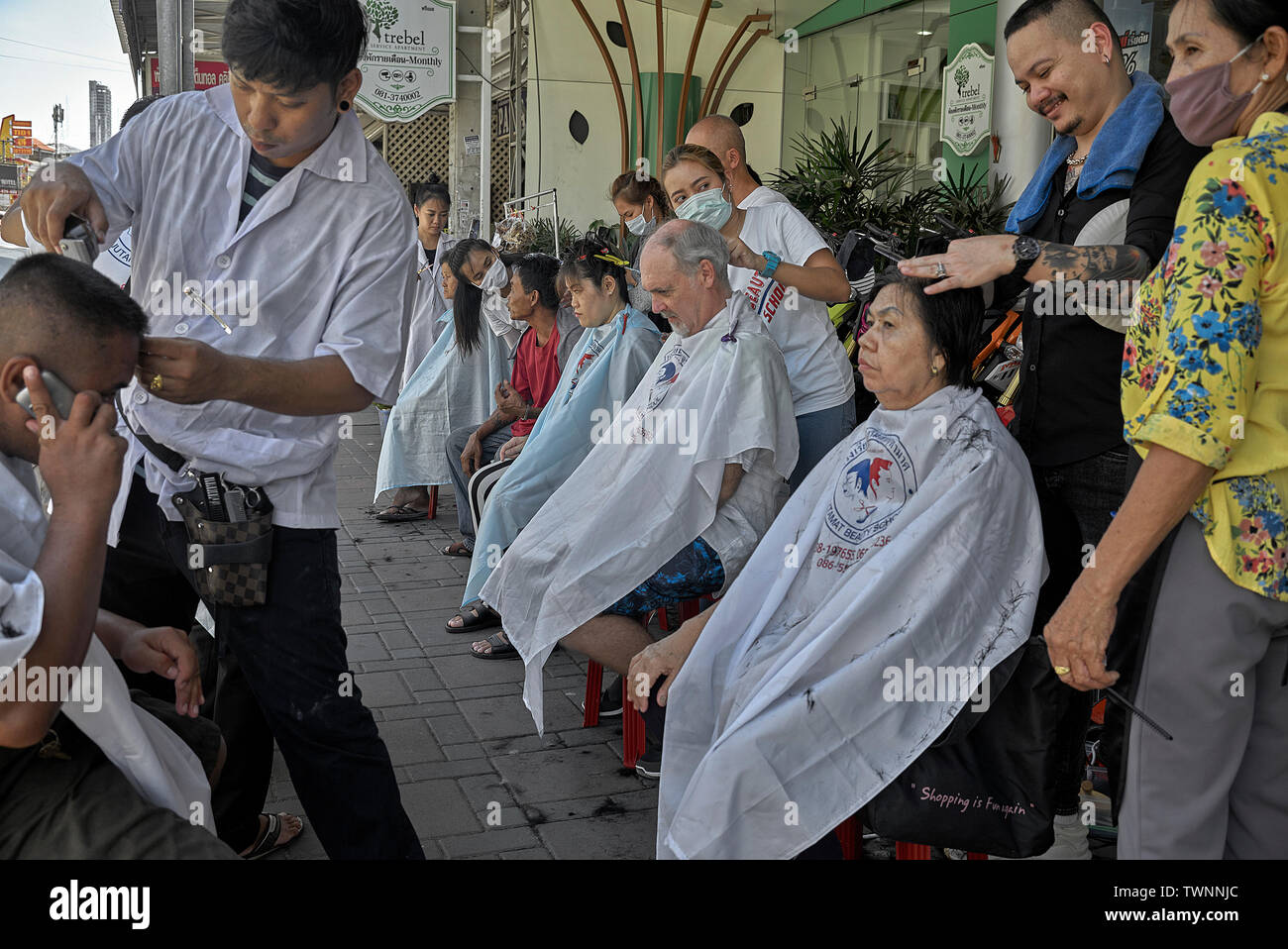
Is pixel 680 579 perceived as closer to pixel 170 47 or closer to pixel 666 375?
pixel 666 375

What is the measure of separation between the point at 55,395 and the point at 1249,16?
1.96 m

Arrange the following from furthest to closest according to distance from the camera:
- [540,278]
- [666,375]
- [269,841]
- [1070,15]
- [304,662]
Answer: [540,278]
[666,375]
[269,841]
[1070,15]
[304,662]

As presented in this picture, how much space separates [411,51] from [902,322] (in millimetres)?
7855

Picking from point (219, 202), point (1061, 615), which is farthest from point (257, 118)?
point (1061, 615)

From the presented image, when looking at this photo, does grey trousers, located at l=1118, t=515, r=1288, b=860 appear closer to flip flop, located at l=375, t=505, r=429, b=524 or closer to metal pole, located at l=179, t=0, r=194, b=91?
metal pole, located at l=179, t=0, r=194, b=91

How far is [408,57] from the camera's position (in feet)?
31.4

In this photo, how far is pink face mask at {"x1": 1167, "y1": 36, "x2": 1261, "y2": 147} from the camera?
6.39 feet

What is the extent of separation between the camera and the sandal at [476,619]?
5.03m

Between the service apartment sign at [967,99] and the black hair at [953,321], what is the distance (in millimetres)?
5956

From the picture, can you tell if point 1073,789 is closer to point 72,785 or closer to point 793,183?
point 72,785

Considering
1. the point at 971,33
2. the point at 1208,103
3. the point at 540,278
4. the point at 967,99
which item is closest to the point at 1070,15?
the point at 1208,103

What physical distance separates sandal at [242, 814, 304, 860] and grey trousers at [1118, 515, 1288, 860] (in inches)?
86.7

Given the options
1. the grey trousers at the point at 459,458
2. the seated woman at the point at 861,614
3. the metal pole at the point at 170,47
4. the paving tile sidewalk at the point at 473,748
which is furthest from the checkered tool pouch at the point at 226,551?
the grey trousers at the point at 459,458
